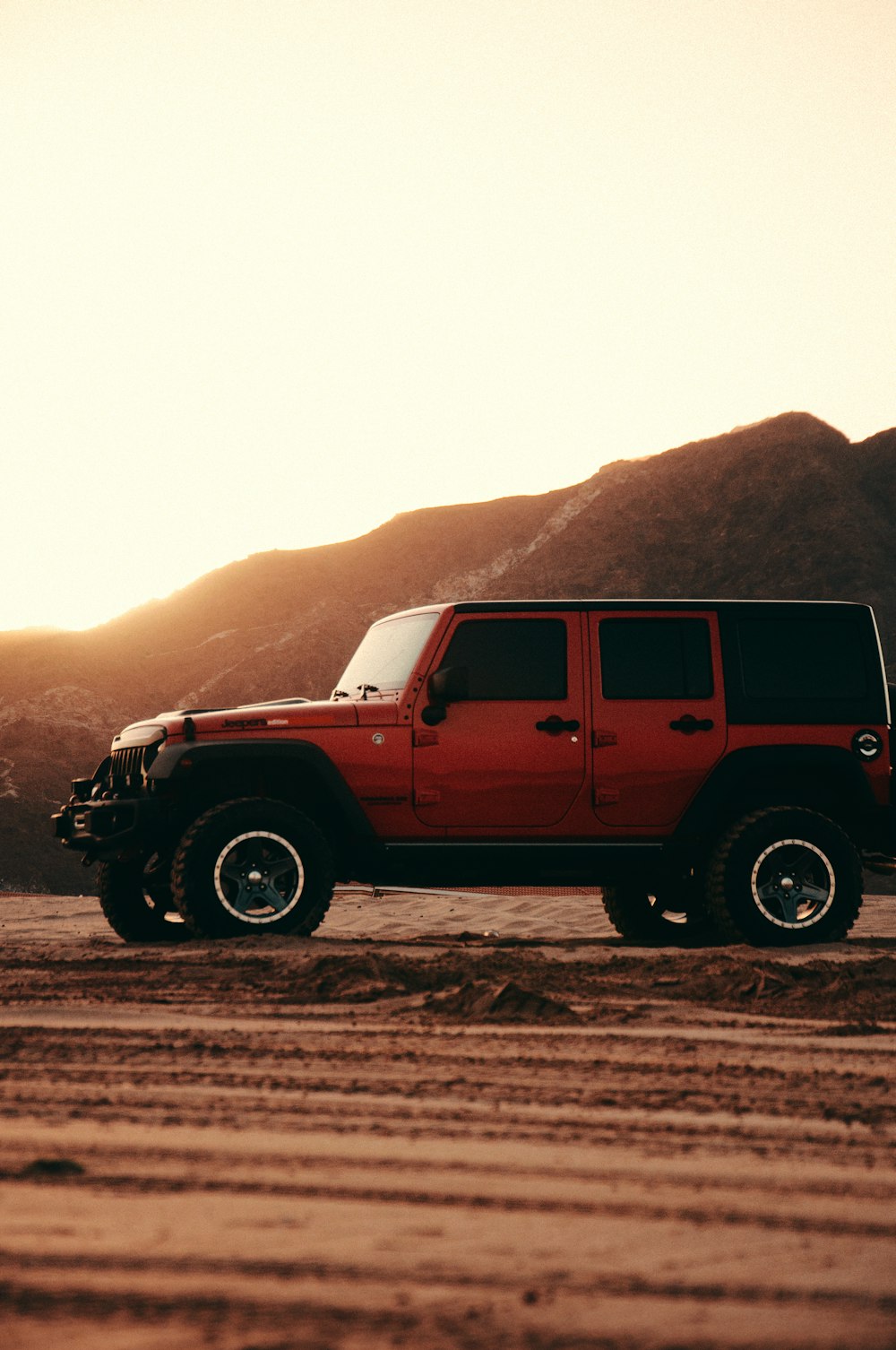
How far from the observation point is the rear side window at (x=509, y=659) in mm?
8945

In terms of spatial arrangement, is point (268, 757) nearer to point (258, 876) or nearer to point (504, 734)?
point (258, 876)

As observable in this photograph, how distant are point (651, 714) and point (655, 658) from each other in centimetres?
37

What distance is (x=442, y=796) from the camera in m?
8.85

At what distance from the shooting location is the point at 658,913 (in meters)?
10.8

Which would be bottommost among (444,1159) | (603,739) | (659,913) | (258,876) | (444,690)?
(659,913)

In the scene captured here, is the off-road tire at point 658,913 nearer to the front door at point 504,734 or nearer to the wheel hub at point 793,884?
the wheel hub at point 793,884

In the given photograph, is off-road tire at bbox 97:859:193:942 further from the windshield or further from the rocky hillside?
the rocky hillside

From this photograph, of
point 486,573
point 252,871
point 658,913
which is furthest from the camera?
point 486,573

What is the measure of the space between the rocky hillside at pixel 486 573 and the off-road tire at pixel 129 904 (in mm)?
52027

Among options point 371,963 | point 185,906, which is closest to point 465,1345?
point 371,963

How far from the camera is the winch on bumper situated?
8.82m

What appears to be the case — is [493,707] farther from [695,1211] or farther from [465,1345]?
[465,1345]

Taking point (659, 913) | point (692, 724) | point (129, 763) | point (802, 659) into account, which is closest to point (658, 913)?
point (659, 913)

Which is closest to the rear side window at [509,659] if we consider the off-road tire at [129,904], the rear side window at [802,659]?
the rear side window at [802,659]
